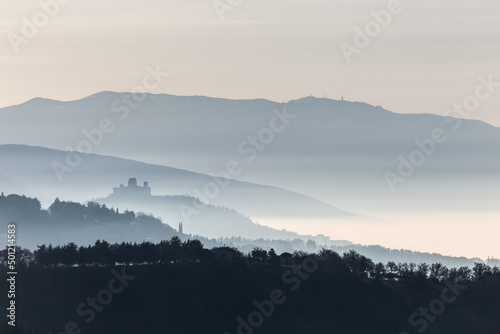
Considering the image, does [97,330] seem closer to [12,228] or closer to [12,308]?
[12,308]

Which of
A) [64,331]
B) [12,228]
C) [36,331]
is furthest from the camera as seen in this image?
[64,331]

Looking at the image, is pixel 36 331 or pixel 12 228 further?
pixel 36 331

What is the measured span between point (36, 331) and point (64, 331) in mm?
12612

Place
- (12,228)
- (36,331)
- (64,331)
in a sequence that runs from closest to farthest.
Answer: (12,228) < (36,331) < (64,331)

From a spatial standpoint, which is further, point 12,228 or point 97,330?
point 97,330

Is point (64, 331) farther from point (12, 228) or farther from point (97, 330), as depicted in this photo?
point (12, 228)

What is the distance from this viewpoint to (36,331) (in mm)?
182875

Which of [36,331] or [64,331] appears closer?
[36,331]

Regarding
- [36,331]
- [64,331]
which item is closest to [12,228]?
[36,331]

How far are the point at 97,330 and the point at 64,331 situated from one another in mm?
5352

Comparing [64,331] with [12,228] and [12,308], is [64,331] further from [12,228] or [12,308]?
[12,228]

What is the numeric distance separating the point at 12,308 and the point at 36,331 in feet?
55.9

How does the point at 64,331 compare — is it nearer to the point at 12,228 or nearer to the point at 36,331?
the point at 36,331

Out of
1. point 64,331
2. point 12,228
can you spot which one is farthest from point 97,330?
point 12,228
